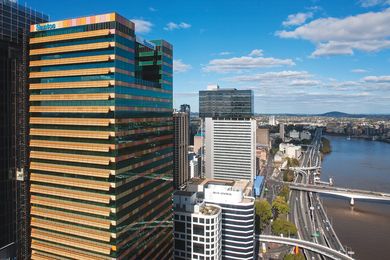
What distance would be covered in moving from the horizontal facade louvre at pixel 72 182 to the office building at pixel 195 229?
32.3 m

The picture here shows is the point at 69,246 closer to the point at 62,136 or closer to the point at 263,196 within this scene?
the point at 62,136

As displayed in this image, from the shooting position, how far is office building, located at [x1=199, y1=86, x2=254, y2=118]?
15250cm

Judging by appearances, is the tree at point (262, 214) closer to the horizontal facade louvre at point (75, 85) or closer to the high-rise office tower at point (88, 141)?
the high-rise office tower at point (88, 141)

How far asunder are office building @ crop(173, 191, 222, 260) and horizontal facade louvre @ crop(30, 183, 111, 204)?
31686mm

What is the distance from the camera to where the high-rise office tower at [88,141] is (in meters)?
45.7

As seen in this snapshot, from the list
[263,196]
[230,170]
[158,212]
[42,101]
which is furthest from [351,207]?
[42,101]

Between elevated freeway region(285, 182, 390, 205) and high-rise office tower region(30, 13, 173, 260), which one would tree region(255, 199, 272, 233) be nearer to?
elevated freeway region(285, 182, 390, 205)

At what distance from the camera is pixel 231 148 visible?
150 meters

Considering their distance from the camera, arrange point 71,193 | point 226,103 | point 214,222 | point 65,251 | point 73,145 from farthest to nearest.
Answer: point 226,103
point 214,222
point 65,251
point 71,193
point 73,145

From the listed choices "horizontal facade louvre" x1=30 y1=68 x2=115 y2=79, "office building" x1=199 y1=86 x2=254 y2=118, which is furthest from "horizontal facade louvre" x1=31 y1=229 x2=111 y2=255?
"office building" x1=199 y1=86 x2=254 y2=118

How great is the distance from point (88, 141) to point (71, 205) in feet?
34.7

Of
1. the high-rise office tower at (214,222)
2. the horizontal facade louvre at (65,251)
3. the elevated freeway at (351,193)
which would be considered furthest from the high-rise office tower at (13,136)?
the elevated freeway at (351,193)

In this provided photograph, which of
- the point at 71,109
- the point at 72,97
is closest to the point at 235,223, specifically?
the point at 71,109

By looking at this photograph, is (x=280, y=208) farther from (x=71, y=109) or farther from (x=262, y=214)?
(x=71, y=109)
